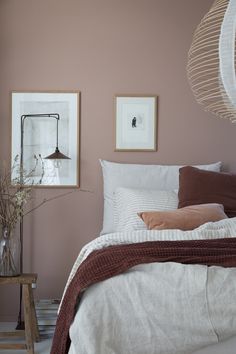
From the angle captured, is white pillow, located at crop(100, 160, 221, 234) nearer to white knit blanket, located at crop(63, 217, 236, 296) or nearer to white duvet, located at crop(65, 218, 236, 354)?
white knit blanket, located at crop(63, 217, 236, 296)

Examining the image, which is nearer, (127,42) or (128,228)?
(128,228)

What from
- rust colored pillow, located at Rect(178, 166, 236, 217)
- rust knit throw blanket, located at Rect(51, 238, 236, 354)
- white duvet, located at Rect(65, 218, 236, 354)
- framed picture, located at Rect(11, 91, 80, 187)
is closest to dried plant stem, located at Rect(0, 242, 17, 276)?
framed picture, located at Rect(11, 91, 80, 187)

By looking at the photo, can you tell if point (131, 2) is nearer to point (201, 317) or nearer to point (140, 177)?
point (140, 177)

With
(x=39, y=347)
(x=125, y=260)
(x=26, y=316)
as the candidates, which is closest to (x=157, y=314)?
(x=125, y=260)

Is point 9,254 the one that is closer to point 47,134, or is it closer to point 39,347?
point 39,347

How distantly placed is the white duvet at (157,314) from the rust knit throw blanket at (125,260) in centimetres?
5

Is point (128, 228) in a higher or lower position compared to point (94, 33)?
lower

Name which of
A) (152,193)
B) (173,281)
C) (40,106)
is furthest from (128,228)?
(173,281)

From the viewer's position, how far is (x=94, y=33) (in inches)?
180

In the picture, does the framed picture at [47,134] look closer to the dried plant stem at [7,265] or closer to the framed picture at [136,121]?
the framed picture at [136,121]

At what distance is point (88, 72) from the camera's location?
15.0 ft

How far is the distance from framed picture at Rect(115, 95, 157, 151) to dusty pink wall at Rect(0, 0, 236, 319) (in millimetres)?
57

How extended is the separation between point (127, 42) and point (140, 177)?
43.2 inches

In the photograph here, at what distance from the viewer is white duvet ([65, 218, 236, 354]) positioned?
2.18m
